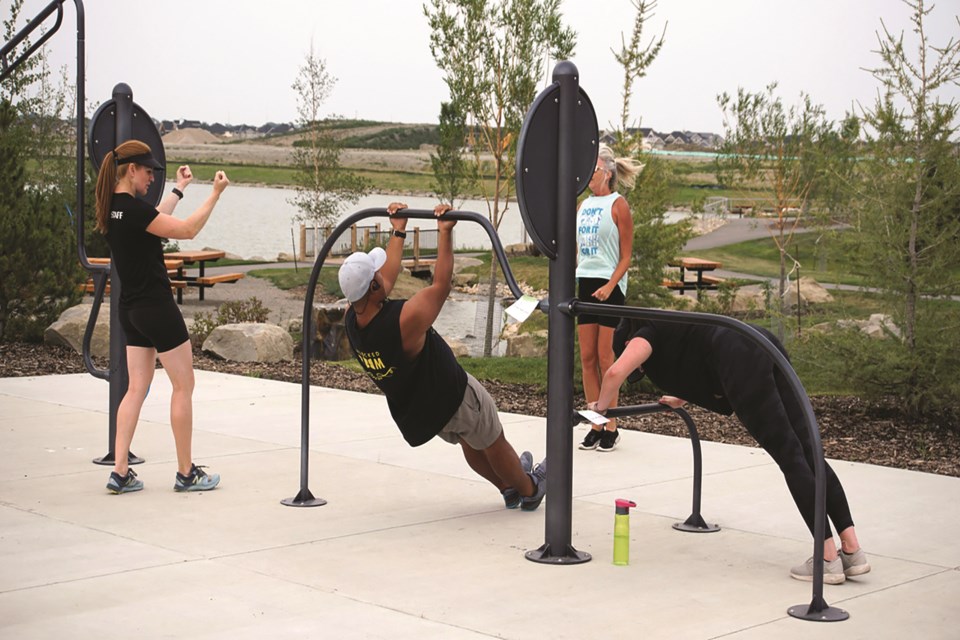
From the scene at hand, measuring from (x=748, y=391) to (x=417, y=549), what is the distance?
1717mm

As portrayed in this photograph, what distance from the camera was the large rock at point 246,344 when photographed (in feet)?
42.1

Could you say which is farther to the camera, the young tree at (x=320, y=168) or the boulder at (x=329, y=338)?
the young tree at (x=320, y=168)

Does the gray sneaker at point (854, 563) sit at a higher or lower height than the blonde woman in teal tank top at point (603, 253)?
lower

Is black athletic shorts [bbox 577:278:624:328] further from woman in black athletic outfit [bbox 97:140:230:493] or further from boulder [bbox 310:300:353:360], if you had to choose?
boulder [bbox 310:300:353:360]

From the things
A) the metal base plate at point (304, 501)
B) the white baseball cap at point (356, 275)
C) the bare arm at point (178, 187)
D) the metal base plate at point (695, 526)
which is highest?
the bare arm at point (178, 187)

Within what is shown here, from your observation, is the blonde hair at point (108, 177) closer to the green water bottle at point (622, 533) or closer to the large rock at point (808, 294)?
the green water bottle at point (622, 533)

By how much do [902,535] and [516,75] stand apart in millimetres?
13556

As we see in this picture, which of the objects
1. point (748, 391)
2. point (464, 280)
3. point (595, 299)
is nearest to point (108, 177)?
point (595, 299)

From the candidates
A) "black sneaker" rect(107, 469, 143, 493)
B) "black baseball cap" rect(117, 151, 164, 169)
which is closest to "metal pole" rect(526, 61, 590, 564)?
"black baseball cap" rect(117, 151, 164, 169)

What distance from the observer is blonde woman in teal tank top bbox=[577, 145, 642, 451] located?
7.67m

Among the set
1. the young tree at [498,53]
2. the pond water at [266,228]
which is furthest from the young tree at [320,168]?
the young tree at [498,53]

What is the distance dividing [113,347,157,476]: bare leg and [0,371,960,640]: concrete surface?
9.3 inches

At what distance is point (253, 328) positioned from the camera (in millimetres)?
13039

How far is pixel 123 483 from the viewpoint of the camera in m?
6.64
